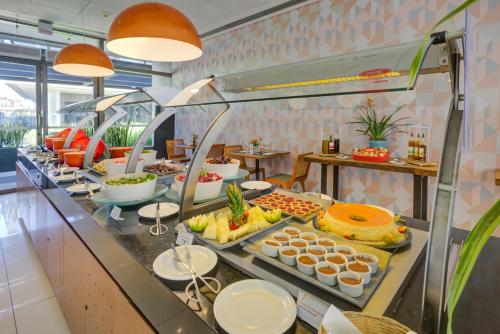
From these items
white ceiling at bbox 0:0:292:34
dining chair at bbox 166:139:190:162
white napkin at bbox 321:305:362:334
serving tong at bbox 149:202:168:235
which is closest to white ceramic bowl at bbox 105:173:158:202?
serving tong at bbox 149:202:168:235

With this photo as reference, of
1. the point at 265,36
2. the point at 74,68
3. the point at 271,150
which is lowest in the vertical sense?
the point at 271,150

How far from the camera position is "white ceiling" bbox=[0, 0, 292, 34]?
4293 millimetres

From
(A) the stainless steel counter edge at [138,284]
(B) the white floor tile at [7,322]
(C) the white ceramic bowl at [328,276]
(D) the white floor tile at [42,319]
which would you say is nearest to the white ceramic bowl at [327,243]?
(C) the white ceramic bowl at [328,276]

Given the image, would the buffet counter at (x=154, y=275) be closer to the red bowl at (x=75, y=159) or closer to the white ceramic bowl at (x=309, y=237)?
the white ceramic bowl at (x=309, y=237)

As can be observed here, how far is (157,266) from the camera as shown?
3.01 feet

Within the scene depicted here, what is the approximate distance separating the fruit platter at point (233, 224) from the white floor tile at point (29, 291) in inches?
72.5

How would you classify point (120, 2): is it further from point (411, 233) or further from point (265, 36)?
point (411, 233)

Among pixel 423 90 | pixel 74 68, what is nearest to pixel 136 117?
pixel 74 68

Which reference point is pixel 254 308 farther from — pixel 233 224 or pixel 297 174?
pixel 297 174

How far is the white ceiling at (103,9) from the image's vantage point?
14.1ft

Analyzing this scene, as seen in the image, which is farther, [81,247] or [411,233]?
[81,247]

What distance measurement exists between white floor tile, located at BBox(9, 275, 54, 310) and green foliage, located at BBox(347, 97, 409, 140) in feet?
12.6

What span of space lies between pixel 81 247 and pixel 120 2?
13.9 ft

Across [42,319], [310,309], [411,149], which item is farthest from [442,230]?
[411,149]
